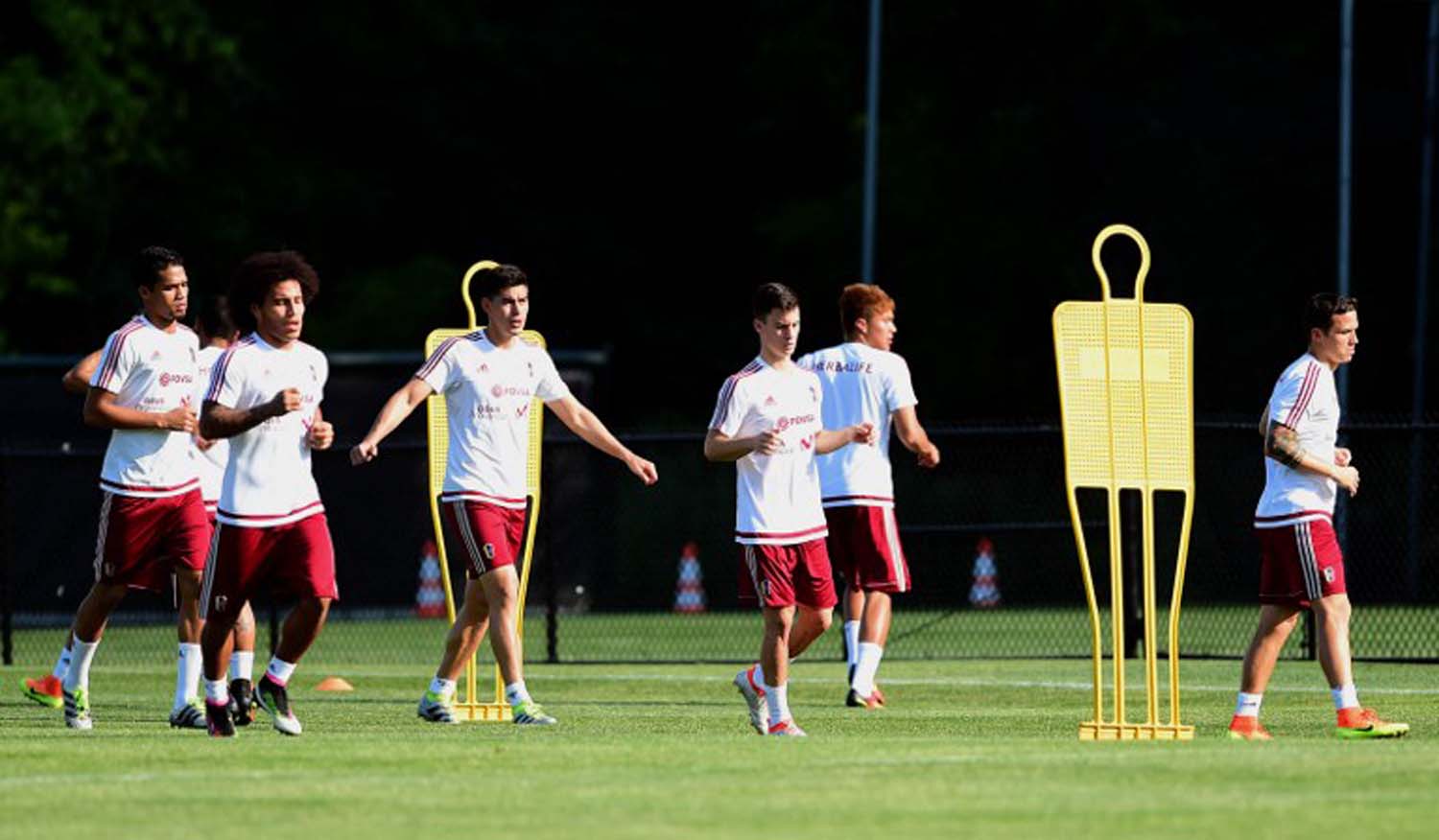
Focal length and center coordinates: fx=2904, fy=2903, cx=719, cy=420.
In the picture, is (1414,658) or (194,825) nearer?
(194,825)

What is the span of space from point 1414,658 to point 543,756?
976 centimetres

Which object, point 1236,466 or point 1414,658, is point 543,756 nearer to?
point 1414,658

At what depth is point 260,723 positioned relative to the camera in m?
14.0

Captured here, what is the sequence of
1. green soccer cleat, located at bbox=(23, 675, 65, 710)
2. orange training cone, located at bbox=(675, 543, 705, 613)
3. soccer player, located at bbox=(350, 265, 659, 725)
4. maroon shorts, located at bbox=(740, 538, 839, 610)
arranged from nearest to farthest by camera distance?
maroon shorts, located at bbox=(740, 538, 839, 610)
soccer player, located at bbox=(350, 265, 659, 725)
green soccer cleat, located at bbox=(23, 675, 65, 710)
orange training cone, located at bbox=(675, 543, 705, 613)

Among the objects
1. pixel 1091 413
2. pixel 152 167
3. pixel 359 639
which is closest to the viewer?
pixel 1091 413

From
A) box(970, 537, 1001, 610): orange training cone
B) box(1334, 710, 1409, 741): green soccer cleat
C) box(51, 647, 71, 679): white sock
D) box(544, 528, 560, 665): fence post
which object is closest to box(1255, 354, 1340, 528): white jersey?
box(1334, 710, 1409, 741): green soccer cleat

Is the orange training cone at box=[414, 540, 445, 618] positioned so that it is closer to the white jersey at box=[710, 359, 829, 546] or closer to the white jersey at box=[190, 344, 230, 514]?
the white jersey at box=[190, 344, 230, 514]

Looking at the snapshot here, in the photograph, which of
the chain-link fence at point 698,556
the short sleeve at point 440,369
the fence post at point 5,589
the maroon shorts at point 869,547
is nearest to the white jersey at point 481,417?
the short sleeve at point 440,369

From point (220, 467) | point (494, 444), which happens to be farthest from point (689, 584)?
point (494, 444)

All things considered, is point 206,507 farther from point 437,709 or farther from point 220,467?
point 437,709

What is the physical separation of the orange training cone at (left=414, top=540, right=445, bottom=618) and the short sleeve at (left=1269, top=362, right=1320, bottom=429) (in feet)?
46.4

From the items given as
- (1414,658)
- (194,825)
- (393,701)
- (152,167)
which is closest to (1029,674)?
(1414,658)

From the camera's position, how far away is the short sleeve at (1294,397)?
1296 cm

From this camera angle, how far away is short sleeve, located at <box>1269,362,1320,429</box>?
13.0 meters
